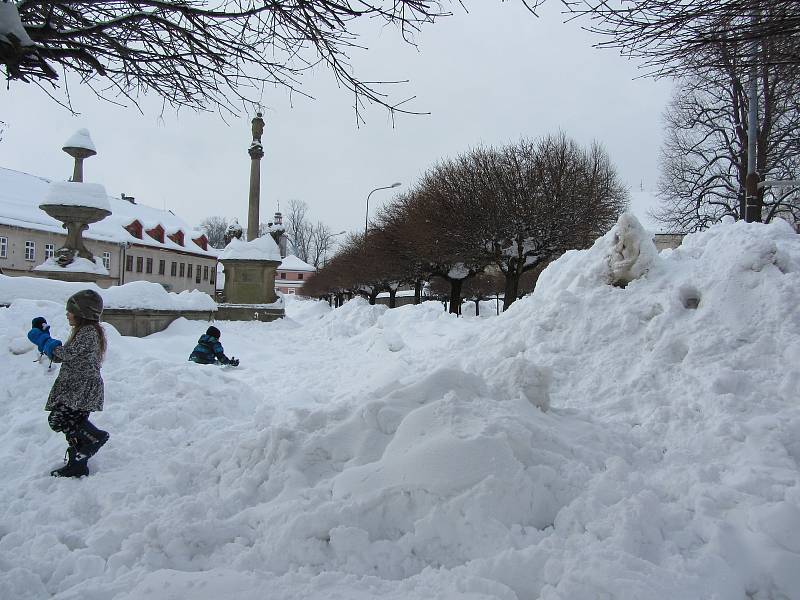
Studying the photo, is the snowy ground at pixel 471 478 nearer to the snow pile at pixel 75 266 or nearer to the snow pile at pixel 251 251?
the snow pile at pixel 75 266

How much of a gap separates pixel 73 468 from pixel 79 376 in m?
0.75

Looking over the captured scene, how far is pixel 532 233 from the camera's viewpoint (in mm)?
18016

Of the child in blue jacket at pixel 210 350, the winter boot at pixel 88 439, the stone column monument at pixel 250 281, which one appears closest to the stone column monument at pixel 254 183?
the stone column monument at pixel 250 281

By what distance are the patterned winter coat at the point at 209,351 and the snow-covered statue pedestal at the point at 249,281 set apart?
10559mm

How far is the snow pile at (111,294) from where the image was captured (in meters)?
11.7

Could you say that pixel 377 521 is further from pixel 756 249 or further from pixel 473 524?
pixel 756 249

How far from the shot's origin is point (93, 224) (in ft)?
124

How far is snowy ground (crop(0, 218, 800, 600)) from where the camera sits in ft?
9.29

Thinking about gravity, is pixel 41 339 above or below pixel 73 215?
below

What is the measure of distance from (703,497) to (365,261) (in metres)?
29.0

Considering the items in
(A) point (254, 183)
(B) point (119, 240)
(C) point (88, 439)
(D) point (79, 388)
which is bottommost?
(C) point (88, 439)

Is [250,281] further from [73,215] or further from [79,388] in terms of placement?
[79,388]

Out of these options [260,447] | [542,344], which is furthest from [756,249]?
[260,447]

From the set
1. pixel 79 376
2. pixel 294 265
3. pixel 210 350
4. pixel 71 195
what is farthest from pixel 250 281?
pixel 294 265
